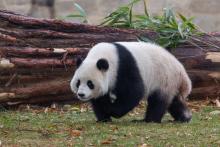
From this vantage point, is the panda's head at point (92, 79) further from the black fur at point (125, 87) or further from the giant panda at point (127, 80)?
the black fur at point (125, 87)

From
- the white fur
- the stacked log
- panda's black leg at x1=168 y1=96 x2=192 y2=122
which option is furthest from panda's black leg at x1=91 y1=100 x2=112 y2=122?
the stacked log

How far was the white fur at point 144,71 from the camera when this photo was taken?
867cm

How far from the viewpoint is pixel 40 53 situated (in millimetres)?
10938

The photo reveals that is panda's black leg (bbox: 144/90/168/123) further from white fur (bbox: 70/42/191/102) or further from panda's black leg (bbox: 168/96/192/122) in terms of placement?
panda's black leg (bbox: 168/96/192/122)

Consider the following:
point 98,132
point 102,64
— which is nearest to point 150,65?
point 102,64

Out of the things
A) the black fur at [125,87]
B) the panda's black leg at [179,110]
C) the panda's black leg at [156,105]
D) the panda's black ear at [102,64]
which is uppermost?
the panda's black ear at [102,64]

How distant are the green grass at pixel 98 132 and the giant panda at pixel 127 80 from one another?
0.78ft

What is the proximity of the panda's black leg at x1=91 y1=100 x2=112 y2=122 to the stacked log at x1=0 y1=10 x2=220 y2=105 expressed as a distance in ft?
6.60

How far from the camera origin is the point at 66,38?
37.0 feet

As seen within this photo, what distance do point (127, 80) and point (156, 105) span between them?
0.58m

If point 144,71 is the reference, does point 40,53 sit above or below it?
below

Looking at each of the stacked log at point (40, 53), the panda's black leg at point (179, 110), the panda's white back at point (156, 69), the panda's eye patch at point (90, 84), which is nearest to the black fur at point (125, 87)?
the panda's white back at point (156, 69)

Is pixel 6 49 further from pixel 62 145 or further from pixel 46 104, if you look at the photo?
pixel 62 145

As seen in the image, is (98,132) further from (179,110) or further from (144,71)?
(179,110)
